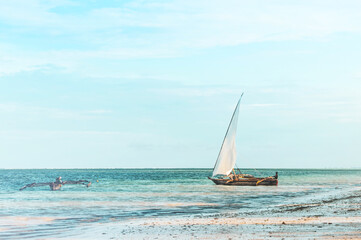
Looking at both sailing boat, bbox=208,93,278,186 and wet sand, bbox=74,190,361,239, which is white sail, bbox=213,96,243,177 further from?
wet sand, bbox=74,190,361,239

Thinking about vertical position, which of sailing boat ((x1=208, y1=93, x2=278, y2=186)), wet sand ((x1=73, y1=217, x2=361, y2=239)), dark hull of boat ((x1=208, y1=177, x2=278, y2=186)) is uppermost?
sailing boat ((x1=208, y1=93, x2=278, y2=186))

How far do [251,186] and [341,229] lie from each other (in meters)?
53.9

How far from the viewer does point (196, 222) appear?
24.4 meters

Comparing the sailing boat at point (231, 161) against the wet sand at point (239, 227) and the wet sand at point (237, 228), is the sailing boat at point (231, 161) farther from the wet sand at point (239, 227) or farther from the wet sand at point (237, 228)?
the wet sand at point (237, 228)

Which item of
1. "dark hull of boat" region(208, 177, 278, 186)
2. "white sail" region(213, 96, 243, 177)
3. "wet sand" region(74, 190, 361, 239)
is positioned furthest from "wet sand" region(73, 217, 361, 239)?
"dark hull of boat" region(208, 177, 278, 186)

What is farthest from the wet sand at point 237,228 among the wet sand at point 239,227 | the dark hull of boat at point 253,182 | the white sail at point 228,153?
the dark hull of boat at point 253,182

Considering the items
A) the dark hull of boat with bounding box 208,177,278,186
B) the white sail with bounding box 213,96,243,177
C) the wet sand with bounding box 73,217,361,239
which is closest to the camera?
the wet sand with bounding box 73,217,361,239

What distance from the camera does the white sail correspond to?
239 feet

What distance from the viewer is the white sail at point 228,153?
A: 72.8m

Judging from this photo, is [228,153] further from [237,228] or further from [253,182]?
[237,228]

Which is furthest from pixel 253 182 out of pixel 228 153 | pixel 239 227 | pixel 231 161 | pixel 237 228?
pixel 237 228

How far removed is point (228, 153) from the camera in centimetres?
7300

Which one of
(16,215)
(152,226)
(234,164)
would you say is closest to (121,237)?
(152,226)

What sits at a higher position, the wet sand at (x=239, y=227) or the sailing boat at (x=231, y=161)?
the sailing boat at (x=231, y=161)
